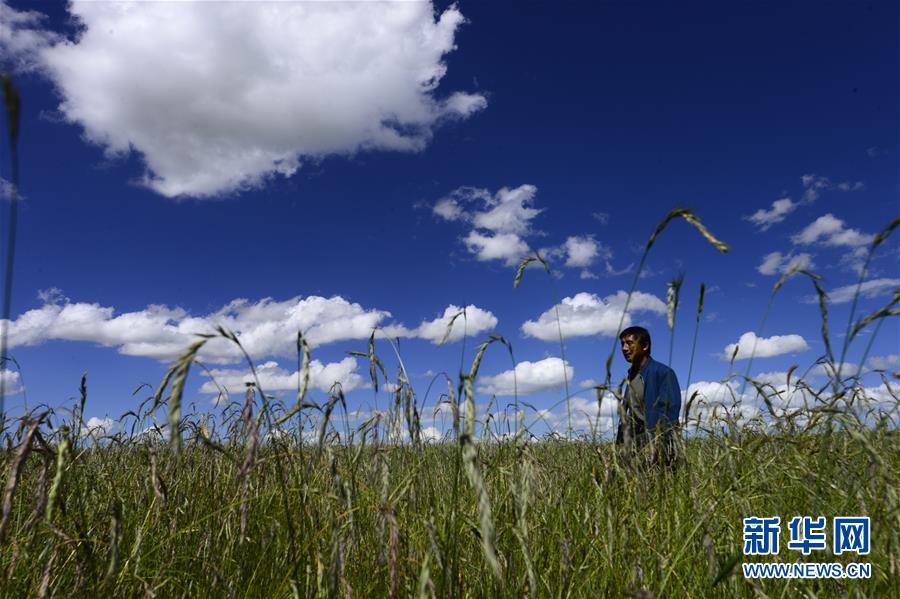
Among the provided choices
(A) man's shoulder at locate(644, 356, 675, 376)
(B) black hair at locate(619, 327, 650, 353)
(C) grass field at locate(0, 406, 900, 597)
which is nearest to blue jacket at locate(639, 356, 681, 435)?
(A) man's shoulder at locate(644, 356, 675, 376)

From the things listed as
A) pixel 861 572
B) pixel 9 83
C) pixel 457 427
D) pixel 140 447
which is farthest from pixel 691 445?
pixel 9 83

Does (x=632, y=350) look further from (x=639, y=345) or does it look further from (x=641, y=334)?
(x=641, y=334)

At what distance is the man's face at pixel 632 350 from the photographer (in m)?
5.95

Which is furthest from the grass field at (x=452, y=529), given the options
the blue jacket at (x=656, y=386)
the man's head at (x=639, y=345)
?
the man's head at (x=639, y=345)

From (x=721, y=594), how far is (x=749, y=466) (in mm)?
799

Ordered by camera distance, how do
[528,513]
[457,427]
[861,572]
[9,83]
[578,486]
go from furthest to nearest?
[578,486]
[528,513]
[861,572]
[457,427]
[9,83]

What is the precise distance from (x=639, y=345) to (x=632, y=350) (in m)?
0.09

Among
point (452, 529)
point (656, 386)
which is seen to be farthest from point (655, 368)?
point (452, 529)

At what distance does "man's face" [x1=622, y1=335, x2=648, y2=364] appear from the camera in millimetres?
5945

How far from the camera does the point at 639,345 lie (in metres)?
5.96

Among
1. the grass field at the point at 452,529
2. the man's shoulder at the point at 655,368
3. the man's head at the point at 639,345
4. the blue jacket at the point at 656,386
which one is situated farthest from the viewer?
the man's head at the point at 639,345

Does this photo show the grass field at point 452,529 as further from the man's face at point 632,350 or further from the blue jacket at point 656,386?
the man's face at point 632,350

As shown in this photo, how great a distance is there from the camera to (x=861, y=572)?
2135mm

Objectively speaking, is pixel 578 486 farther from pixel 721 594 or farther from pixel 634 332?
pixel 634 332
